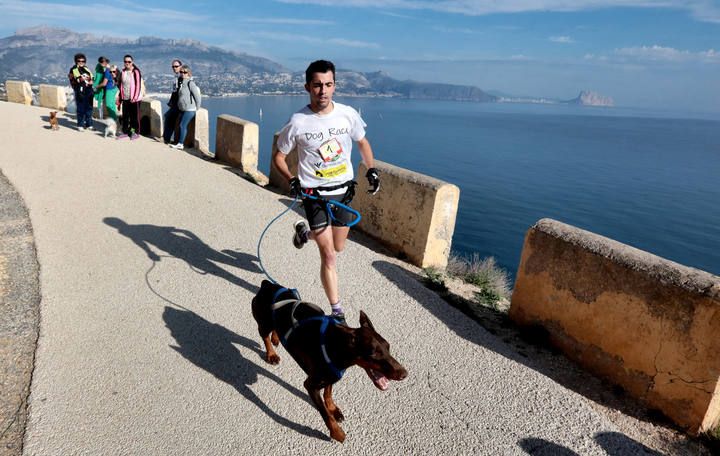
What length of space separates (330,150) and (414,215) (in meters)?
2.60

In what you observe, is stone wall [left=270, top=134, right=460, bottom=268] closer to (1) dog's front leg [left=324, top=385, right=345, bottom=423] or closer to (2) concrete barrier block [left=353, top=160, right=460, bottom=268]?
(2) concrete barrier block [left=353, top=160, right=460, bottom=268]

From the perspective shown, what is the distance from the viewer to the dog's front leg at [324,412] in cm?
322

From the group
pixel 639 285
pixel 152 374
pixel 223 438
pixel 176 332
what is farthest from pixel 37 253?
pixel 639 285

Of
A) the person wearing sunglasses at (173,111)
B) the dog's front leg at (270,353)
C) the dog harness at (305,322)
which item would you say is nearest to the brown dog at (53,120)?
the person wearing sunglasses at (173,111)

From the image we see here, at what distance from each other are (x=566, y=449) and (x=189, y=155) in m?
11.1

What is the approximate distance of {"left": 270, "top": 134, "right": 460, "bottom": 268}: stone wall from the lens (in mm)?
6355

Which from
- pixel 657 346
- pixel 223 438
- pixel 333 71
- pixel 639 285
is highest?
pixel 333 71

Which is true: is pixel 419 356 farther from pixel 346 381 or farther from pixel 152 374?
pixel 152 374

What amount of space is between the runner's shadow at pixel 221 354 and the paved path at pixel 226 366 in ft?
0.04

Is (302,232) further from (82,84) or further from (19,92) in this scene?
(19,92)

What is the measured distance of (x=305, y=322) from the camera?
3.35 m

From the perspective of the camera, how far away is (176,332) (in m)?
4.55

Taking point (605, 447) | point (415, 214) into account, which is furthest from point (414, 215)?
point (605, 447)

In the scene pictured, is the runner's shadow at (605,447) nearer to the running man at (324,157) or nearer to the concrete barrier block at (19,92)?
the running man at (324,157)
